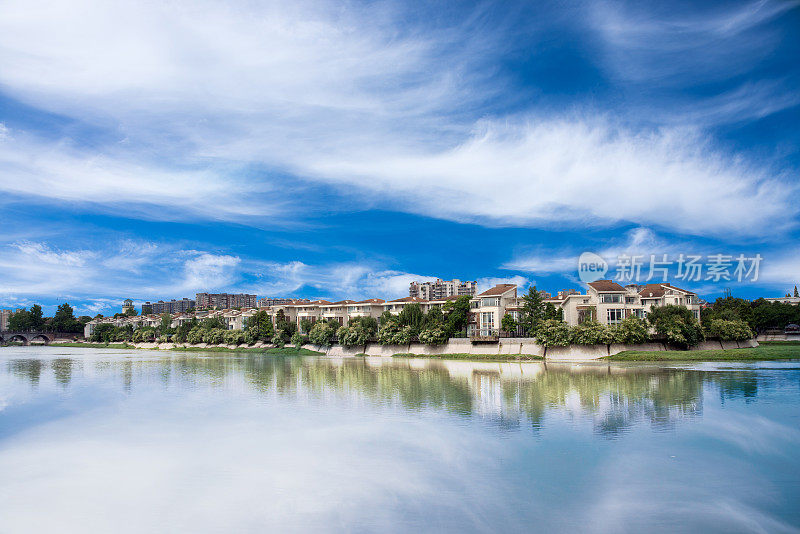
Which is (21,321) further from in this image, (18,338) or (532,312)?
(532,312)

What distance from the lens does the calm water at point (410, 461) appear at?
7.71 metres

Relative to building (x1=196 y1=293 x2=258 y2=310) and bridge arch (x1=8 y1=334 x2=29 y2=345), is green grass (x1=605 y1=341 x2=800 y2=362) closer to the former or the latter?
bridge arch (x1=8 y1=334 x2=29 y2=345)

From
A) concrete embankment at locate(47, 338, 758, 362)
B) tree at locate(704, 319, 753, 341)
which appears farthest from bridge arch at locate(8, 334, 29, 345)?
tree at locate(704, 319, 753, 341)

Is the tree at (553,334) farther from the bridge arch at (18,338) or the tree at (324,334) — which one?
the bridge arch at (18,338)

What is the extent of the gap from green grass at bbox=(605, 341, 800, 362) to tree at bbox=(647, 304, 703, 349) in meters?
1.23

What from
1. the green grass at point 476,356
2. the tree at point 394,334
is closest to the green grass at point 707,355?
the green grass at point 476,356

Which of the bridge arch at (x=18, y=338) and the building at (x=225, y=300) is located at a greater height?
the building at (x=225, y=300)

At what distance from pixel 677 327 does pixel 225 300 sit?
14717 centimetres

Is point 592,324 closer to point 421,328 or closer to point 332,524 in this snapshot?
point 421,328

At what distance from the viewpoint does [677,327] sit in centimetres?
3547

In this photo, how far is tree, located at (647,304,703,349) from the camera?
116ft

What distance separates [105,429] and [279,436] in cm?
491

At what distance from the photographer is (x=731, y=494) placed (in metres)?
8.59

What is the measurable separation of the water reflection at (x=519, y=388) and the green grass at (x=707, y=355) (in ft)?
11.3
